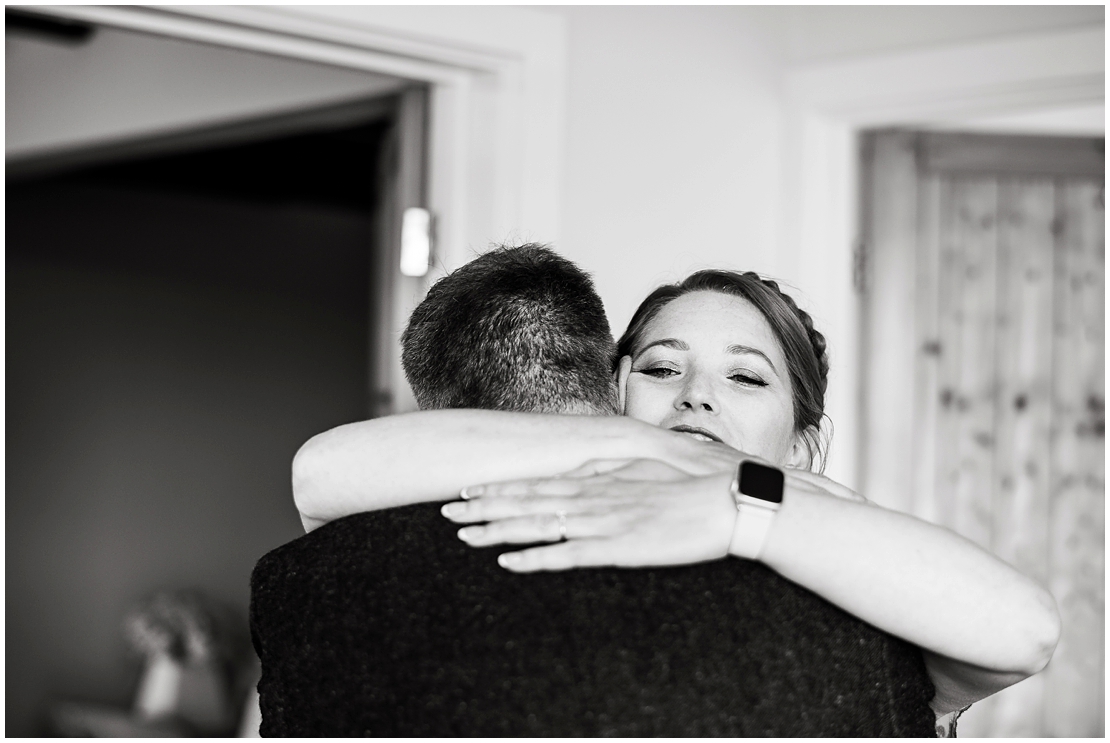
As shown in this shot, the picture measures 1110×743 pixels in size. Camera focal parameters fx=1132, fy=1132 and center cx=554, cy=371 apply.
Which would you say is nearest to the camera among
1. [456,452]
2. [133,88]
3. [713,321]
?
[456,452]

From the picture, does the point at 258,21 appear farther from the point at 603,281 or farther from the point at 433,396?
the point at 433,396

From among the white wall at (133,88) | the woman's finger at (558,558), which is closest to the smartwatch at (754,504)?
the woman's finger at (558,558)

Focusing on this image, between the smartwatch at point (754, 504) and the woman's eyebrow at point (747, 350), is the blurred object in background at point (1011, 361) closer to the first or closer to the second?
the woman's eyebrow at point (747, 350)

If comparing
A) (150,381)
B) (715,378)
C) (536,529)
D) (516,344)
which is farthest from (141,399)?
(536,529)

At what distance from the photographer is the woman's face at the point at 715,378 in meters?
1.35

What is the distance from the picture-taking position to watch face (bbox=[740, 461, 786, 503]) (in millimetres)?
957

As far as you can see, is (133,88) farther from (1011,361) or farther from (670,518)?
(670,518)

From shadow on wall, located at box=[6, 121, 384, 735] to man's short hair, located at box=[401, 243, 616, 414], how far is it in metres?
4.50

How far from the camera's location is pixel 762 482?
96cm

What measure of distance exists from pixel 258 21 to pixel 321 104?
1041 millimetres

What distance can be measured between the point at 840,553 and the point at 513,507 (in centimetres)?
28

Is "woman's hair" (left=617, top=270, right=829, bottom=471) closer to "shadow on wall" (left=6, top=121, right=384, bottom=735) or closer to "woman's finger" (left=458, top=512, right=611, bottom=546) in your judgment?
"woman's finger" (left=458, top=512, right=611, bottom=546)

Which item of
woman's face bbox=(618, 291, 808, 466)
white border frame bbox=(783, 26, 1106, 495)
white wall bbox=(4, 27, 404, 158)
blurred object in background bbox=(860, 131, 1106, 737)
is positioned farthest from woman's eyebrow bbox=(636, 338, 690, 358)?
white wall bbox=(4, 27, 404, 158)

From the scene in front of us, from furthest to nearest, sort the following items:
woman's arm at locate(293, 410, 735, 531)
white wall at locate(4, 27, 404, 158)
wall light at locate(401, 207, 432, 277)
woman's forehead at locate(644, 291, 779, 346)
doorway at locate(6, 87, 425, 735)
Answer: doorway at locate(6, 87, 425, 735), white wall at locate(4, 27, 404, 158), wall light at locate(401, 207, 432, 277), woman's forehead at locate(644, 291, 779, 346), woman's arm at locate(293, 410, 735, 531)
